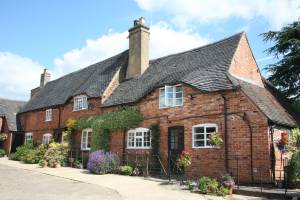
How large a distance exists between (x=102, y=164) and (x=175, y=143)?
4361 mm

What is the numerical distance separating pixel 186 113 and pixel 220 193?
5930mm

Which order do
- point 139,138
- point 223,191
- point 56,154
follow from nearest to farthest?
point 223,191
point 139,138
point 56,154

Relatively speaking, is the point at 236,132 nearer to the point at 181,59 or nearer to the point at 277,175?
the point at 277,175

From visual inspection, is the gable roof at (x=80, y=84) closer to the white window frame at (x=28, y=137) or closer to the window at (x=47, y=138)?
the white window frame at (x=28, y=137)

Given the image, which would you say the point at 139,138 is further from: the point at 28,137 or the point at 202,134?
the point at 28,137

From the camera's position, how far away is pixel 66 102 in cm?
2834

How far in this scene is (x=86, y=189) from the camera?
13492mm

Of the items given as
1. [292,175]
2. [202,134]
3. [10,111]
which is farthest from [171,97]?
[10,111]

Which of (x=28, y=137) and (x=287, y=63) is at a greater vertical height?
(x=287, y=63)

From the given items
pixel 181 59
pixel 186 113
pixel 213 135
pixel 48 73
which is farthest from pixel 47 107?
pixel 213 135

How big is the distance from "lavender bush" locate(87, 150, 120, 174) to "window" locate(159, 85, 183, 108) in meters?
4.32

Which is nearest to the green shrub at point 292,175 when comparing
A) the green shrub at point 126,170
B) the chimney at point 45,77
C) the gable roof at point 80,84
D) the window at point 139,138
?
the window at point 139,138

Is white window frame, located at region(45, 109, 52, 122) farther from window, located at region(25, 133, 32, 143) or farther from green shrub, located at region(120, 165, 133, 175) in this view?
green shrub, located at region(120, 165, 133, 175)

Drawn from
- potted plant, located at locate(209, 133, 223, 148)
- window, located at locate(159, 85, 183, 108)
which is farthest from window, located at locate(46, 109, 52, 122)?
potted plant, located at locate(209, 133, 223, 148)
